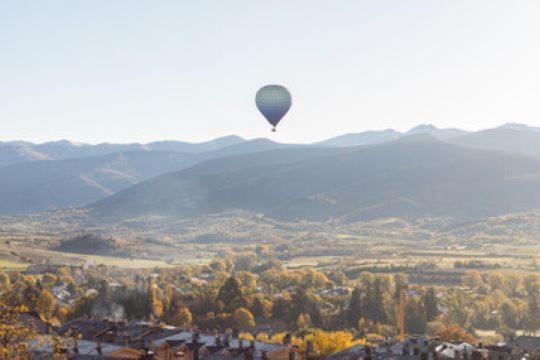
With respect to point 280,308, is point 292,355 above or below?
above

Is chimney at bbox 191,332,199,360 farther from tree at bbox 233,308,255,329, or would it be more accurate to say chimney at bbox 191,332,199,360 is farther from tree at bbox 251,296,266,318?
tree at bbox 251,296,266,318

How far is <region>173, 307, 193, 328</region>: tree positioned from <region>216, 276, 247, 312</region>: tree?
8.77 metres

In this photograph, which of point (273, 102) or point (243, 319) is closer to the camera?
point (273, 102)

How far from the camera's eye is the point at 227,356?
77688 mm

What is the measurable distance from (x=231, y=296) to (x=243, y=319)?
478 inches

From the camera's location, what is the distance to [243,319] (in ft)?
447

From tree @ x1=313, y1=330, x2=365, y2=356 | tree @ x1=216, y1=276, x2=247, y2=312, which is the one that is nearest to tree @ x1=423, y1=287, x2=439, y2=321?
tree @ x1=216, y1=276, x2=247, y2=312

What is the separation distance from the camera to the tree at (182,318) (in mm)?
136250

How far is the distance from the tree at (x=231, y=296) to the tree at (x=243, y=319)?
650 cm

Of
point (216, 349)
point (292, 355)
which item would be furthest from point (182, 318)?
point (292, 355)

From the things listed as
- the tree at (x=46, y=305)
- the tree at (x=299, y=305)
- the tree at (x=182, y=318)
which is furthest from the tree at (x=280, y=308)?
the tree at (x=46, y=305)

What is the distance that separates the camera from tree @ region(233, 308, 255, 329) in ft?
444

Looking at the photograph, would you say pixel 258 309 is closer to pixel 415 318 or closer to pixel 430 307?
pixel 415 318

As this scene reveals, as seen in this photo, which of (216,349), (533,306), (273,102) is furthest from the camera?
(533,306)
